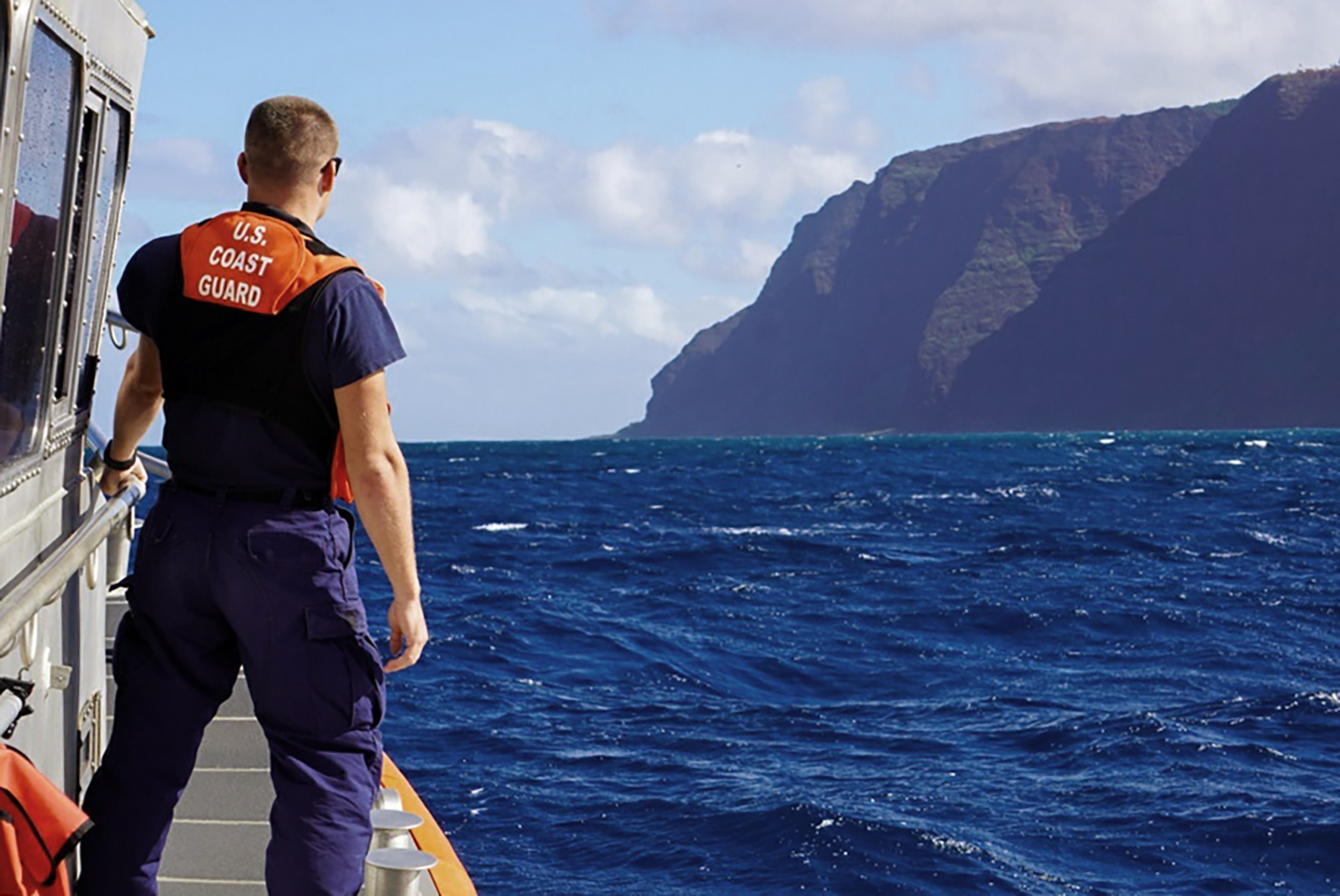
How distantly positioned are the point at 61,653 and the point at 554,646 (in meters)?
11.7

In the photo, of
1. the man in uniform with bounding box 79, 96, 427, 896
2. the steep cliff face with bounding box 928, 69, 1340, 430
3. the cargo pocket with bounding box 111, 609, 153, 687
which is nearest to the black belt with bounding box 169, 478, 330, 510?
the man in uniform with bounding box 79, 96, 427, 896

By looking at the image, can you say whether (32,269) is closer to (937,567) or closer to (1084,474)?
(937,567)

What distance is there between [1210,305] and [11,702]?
170 meters

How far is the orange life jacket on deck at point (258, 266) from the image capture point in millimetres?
3361

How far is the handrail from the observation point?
2.80 metres

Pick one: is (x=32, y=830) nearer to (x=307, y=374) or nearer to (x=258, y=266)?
(x=307, y=374)

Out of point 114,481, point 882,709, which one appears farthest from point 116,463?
point 882,709

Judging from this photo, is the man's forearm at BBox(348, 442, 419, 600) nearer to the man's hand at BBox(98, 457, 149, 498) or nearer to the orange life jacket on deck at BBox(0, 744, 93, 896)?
the orange life jacket on deck at BBox(0, 744, 93, 896)

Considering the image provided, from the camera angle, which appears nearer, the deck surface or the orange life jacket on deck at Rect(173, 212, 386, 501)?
the orange life jacket on deck at Rect(173, 212, 386, 501)

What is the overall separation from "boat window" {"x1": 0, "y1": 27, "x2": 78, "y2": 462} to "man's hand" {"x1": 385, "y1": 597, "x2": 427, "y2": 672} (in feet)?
3.15

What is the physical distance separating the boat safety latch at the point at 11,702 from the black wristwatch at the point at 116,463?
45.3 inches

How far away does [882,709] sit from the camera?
12336 millimetres

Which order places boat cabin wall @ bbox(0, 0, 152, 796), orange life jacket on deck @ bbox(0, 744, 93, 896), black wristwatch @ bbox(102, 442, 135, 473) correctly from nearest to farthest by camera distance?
orange life jacket on deck @ bbox(0, 744, 93, 896)
boat cabin wall @ bbox(0, 0, 152, 796)
black wristwatch @ bbox(102, 442, 135, 473)

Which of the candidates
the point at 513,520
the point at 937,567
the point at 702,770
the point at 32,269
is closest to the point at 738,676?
the point at 702,770
